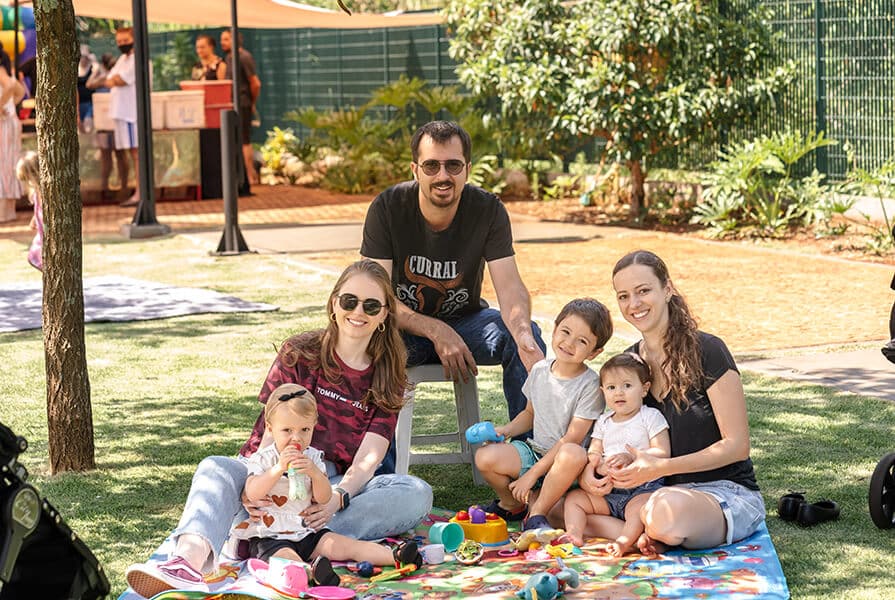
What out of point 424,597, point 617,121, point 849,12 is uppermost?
point 849,12

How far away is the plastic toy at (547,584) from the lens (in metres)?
4.14

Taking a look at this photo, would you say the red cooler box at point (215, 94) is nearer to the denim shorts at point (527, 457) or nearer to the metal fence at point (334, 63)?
the metal fence at point (334, 63)

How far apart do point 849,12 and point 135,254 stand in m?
6.86

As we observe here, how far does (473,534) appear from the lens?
4.81 metres

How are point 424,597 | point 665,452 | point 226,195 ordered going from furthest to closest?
point 226,195, point 665,452, point 424,597

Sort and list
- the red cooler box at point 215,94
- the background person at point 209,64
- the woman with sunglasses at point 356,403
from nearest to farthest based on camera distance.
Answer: the woman with sunglasses at point 356,403 → the red cooler box at point 215,94 → the background person at point 209,64

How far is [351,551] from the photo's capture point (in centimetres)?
451

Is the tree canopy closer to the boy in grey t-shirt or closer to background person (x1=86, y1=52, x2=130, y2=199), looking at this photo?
background person (x1=86, y1=52, x2=130, y2=199)

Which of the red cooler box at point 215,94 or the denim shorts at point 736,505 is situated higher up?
the red cooler box at point 215,94

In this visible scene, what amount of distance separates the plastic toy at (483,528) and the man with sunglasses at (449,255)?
0.77 metres

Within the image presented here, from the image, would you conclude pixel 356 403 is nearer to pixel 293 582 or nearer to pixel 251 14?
pixel 293 582

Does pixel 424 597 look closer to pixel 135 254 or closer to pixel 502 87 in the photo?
pixel 135 254

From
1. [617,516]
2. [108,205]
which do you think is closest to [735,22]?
[108,205]

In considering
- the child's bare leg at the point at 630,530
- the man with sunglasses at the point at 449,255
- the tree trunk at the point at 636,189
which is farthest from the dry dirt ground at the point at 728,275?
the child's bare leg at the point at 630,530
